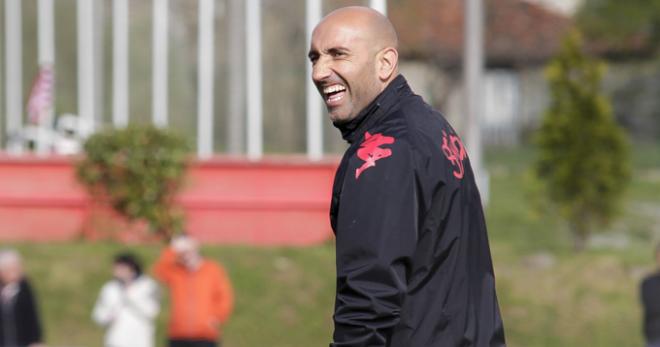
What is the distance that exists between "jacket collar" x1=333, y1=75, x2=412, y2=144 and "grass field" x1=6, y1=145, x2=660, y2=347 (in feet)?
40.7

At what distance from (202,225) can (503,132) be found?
33.0 metres

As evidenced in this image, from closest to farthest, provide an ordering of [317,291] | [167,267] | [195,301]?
[195,301] → [167,267] → [317,291]

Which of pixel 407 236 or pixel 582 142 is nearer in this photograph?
pixel 407 236

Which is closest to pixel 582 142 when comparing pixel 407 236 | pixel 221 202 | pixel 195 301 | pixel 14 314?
pixel 221 202

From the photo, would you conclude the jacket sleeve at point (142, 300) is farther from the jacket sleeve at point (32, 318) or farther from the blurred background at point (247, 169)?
the blurred background at point (247, 169)

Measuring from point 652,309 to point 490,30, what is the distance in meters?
36.8

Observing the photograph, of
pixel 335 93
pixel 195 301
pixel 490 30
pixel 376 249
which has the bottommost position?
pixel 195 301

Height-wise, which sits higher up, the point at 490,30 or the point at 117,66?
the point at 490,30

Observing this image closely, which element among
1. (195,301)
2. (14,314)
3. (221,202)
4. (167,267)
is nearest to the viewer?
(14,314)

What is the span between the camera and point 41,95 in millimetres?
21156

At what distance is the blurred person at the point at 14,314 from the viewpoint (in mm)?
12109

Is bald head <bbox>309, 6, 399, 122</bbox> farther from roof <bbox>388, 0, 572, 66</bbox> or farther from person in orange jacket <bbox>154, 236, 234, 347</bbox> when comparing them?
roof <bbox>388, 0, 572, 66</bbox>

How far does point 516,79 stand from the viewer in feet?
182

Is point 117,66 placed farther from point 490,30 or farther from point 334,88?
point 490,30
